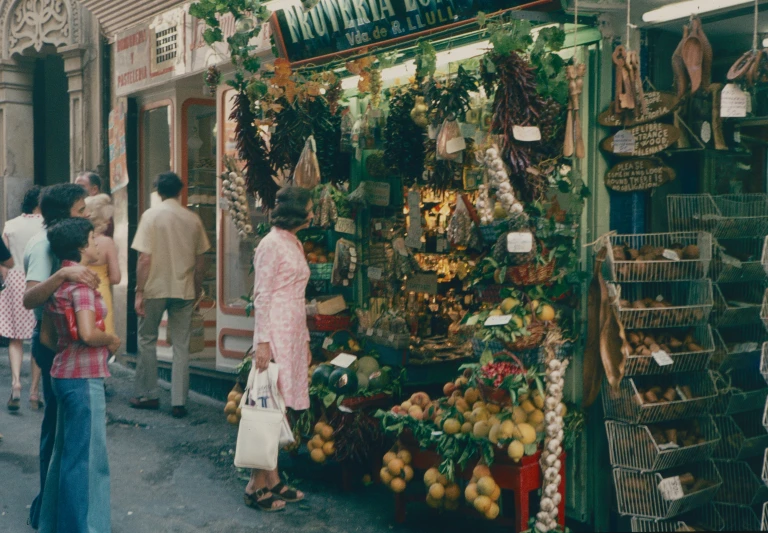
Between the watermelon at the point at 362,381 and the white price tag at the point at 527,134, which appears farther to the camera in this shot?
the watermelon at the point at 362,381

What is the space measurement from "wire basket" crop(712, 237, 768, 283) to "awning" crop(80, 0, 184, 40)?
7.00 metres

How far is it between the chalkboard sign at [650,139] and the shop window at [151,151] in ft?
23.6

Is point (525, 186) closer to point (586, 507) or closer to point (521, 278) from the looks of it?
point (521, 278)

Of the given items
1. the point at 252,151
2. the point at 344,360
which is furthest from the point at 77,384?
the point at 252,151

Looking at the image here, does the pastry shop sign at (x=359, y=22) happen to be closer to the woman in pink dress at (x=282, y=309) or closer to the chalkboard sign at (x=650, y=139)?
the chalkboard sign at (x=650, y=139)

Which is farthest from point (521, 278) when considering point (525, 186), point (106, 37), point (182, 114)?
point (106, 37)

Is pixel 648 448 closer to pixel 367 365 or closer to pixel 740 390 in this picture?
pixel 740 390

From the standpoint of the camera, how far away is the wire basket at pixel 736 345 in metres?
5.61

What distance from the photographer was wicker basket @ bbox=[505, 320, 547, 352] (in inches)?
209

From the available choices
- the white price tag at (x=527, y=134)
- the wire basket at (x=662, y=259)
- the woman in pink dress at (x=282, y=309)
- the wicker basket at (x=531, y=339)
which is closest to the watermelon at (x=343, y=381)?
the woman in pink dress at (x=282, y=309)

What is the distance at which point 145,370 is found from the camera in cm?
904

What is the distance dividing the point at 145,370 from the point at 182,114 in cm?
335

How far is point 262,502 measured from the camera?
6.14 m

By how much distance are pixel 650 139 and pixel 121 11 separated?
8138 millimetres
